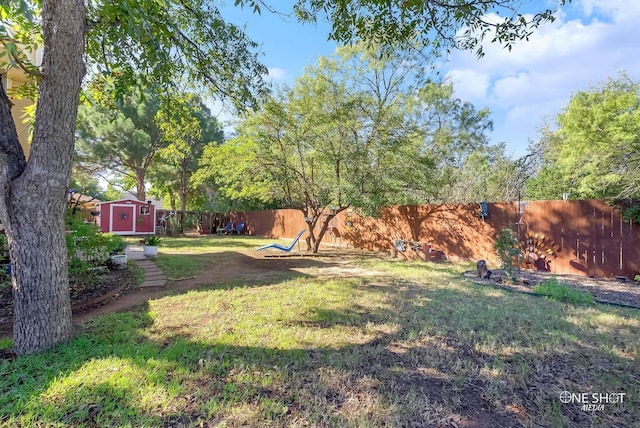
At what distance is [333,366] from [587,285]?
5.35m

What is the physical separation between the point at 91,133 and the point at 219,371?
637 inches

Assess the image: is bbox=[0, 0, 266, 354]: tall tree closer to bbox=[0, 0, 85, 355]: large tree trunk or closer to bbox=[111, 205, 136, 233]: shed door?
bbox=[0, 0, 85, 355]: large tree trunk

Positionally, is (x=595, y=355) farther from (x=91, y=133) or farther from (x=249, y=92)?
(x=91, y=133)

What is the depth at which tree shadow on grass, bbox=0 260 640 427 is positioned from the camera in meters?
1.79

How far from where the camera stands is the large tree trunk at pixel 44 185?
2354 millimetres

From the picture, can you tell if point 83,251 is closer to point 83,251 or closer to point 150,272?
point 83,251

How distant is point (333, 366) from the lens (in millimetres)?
2371

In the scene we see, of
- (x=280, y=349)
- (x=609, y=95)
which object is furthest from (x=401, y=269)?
(x=609, y=95)

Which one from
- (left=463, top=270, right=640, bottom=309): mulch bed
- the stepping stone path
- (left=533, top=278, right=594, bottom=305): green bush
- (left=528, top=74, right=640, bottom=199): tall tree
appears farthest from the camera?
(left=528, top=74, right=640, bottom=199): tall tree

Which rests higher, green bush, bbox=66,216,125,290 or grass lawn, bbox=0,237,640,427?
green bush, bbox=66,216,125,290

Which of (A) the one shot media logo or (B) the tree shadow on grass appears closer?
(B) the tree shadow on grass

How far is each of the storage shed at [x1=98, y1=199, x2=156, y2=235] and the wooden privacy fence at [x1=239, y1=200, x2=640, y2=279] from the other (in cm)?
1254

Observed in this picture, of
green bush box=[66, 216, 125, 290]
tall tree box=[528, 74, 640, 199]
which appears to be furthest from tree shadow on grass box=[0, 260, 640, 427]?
tall tree box=[528, 74, 640, 199]

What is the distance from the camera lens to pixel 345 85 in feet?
26.6
